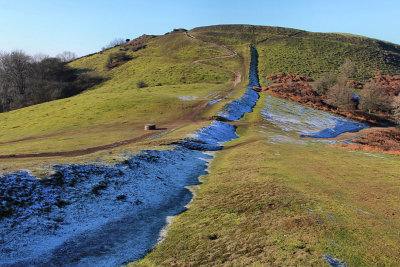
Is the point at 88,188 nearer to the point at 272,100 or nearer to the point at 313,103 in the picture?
the point at 272,100

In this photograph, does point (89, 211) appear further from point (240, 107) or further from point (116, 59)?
point (116, 59)

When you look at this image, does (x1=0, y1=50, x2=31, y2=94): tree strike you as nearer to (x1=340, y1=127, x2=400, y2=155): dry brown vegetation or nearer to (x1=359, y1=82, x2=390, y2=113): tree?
(x1=340, y1=127, x2=400, y2=155): dry brown vegetation

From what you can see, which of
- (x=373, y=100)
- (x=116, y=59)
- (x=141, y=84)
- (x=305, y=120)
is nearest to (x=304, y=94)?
(x=373, y=100)

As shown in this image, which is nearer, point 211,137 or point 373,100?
point 211,137

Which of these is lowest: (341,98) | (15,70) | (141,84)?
(341,98)

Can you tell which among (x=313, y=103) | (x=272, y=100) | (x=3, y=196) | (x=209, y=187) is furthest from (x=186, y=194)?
(x=313, y=103)

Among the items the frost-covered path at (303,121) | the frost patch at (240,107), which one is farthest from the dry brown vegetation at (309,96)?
the frost patch at (240,107)

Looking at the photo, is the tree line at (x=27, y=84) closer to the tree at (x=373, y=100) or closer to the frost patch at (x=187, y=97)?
the frost patch at (x=187, y=97)

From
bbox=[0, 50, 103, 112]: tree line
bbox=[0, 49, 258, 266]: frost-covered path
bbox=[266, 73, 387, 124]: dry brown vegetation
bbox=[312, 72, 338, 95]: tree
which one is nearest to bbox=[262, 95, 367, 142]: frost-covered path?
bbox=[266, 73, 387, 124]: dry brown vegetation
